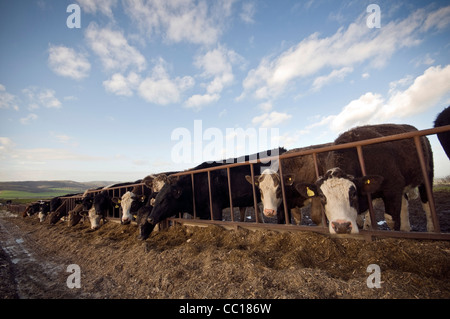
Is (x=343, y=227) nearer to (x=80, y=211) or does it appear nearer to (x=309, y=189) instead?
(x=309, y=189)

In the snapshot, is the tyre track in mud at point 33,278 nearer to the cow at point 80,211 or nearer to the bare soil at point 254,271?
the bare soil at point 254,271

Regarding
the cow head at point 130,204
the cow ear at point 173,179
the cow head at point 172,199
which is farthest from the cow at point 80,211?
the cow head at point 172,199

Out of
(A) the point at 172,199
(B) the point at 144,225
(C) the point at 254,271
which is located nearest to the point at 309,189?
(C) the point at 254,271

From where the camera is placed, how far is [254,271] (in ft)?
8.07

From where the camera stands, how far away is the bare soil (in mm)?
2006

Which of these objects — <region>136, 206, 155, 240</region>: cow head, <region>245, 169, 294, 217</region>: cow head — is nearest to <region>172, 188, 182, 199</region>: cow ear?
<region>136, 206, 155, 240</region>: cow head

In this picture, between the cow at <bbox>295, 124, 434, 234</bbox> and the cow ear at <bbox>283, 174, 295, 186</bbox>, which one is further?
the cow ear at <bbox>283, 174, 295, 186</bbox>

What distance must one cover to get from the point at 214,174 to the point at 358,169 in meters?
4.00

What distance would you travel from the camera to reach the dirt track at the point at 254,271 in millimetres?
2003

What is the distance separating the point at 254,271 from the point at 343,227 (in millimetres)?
1268

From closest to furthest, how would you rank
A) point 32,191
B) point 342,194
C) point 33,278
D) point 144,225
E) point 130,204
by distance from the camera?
1. point 342,194
2. point 33,278
3. point 144,225
4. point 130,204
5. point 32,191

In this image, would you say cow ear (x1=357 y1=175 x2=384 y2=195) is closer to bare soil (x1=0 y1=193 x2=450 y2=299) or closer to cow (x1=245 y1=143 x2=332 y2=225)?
bare soil (x1=0 y1=193 x2=450 y2=299)

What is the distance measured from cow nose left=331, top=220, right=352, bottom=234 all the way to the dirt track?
0.34 meters
